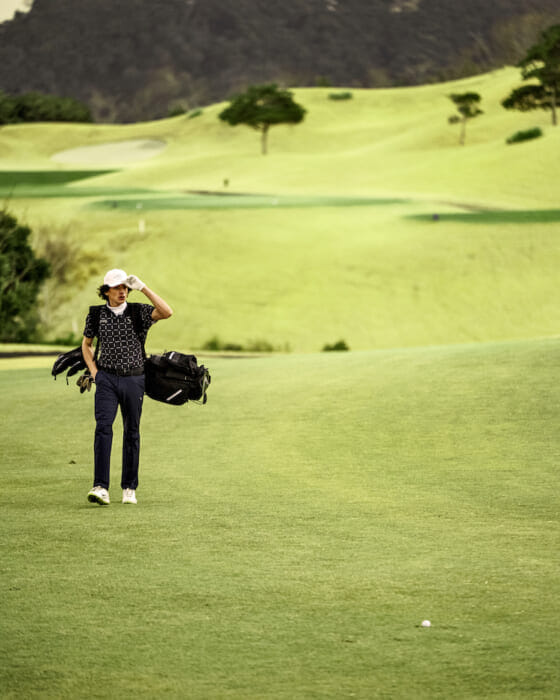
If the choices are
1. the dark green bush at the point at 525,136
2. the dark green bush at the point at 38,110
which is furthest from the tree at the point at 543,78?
the dark green bush at the point at 38,110

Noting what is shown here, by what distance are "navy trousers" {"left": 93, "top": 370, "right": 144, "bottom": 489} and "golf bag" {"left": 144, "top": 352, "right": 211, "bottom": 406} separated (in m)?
A: 0.13

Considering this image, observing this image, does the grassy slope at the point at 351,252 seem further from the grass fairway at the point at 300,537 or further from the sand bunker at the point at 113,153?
the sand bunker at the point at 113,153

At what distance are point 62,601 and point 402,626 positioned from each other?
82.8 inches

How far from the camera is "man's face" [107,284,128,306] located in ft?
33.3

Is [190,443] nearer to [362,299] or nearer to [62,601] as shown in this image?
[62,601]

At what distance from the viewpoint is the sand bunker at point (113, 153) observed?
11019cm

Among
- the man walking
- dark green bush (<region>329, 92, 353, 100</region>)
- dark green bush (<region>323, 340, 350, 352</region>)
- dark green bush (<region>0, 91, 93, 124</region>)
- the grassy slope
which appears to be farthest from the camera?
dark green bush (<region>0, 91, 93, 124</region>)

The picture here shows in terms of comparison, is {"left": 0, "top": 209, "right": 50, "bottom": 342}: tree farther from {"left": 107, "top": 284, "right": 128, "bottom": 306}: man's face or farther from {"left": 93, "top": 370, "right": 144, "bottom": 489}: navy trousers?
{"left": 107, "top": 284, "right": 128, "bottom": 306}: man's face

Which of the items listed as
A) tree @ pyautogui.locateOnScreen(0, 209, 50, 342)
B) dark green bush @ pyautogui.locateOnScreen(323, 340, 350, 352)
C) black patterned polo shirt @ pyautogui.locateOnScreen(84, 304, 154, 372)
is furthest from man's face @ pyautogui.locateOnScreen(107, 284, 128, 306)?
tree @ pyautogui.locateOnScreen(0, 209, 50, 342)

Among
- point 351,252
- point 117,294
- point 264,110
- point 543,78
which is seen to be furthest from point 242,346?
point 264,110

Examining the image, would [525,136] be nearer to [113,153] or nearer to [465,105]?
[465,105]

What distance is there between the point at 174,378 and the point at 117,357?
1.66 ft

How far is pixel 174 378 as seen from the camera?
10508 mm

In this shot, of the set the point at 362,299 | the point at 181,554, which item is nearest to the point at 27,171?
the point at 362,299
